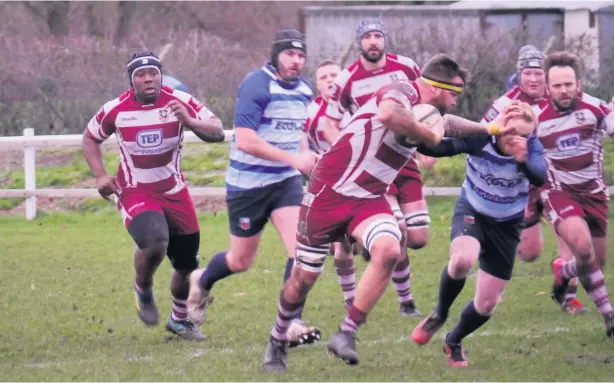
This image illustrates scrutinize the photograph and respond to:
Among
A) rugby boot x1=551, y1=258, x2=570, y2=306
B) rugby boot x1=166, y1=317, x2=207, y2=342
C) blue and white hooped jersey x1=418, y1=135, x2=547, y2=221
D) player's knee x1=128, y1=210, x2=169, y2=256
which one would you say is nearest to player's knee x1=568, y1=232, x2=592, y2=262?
blue and white hooped jersey x1=418, y1=135, x2=547, y2=221

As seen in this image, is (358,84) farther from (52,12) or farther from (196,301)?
(52,12)

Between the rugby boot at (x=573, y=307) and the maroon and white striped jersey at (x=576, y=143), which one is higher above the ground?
the maroon and white striped jersey at (x=576, y=143)

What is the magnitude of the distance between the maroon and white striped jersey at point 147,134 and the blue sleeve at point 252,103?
0.29 meters

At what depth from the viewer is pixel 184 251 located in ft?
30.6

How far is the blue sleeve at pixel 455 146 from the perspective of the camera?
774cm

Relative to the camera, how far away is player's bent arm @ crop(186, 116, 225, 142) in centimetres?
877

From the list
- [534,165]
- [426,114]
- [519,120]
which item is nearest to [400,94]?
[426,114]

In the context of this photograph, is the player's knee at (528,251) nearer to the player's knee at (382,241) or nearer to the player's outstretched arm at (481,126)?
the player's outstretched arm at (481,126)

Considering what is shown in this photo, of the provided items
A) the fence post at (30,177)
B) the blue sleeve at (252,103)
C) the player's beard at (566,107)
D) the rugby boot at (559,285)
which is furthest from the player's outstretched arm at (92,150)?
the fence post at (30,177)

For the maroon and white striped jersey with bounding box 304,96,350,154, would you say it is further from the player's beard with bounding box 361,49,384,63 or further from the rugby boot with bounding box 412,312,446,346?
the rugby boot with bounding box 412,312,446,346

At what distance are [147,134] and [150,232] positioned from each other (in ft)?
2.33

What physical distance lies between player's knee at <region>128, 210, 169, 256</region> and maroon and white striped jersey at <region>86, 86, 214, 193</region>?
264mm

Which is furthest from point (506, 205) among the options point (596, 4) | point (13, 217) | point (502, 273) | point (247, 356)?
point (596, 4)

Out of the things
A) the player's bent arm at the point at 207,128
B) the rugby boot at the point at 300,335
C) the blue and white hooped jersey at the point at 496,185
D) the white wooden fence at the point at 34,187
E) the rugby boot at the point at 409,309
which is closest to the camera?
the blue and white hooped jersey at the point at 496,185
